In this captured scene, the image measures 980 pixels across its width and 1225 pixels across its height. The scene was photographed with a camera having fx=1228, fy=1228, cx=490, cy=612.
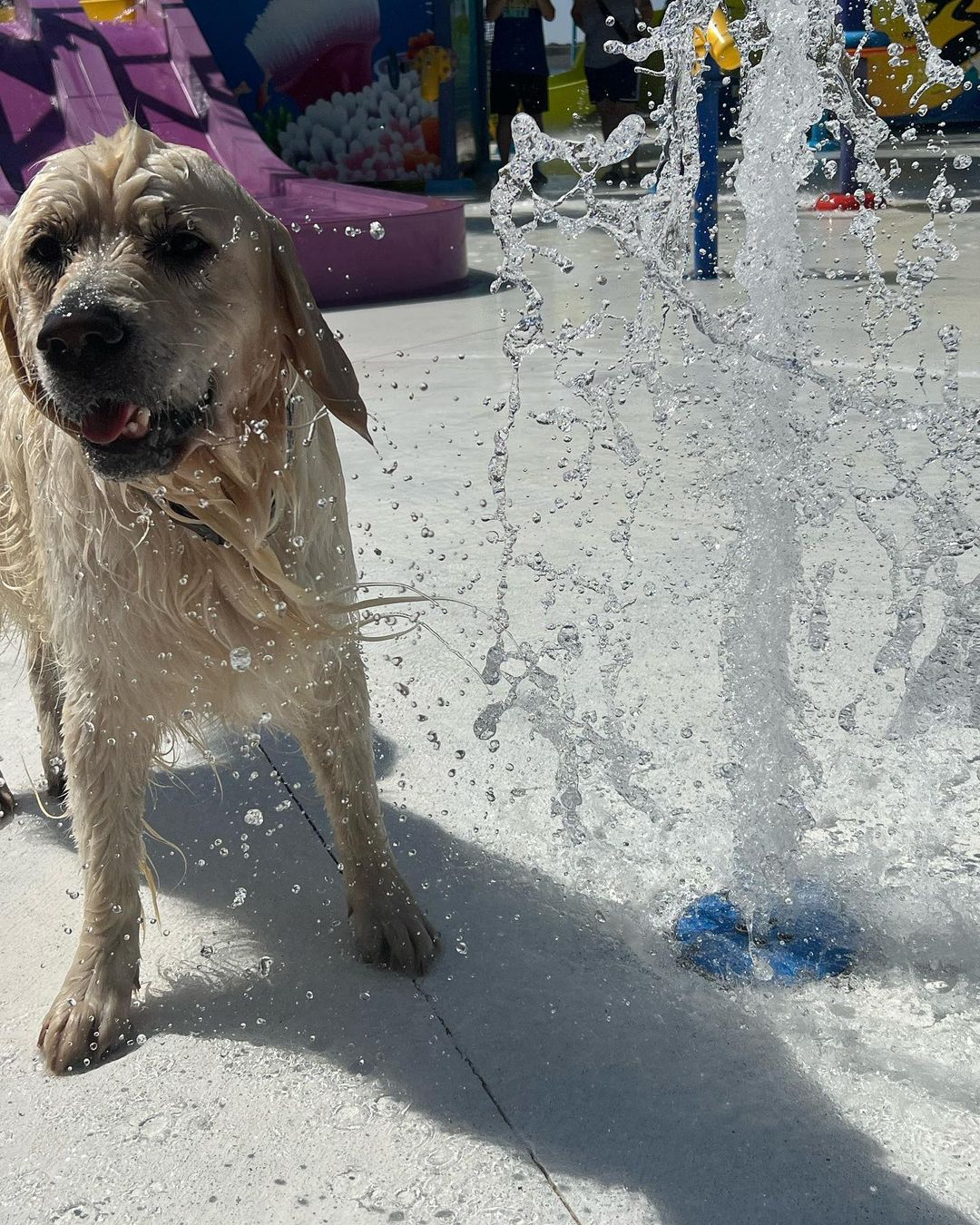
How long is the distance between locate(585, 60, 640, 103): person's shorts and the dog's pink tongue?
1152 centimetres

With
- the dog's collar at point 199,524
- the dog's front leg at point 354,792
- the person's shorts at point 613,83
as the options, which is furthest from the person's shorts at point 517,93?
the dog's collar at point 199,524

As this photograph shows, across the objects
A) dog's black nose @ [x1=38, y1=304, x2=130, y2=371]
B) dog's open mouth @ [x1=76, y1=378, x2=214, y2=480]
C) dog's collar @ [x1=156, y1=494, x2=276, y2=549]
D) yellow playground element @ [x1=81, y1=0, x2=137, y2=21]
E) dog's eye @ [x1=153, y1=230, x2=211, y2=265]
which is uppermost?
yellow playground element @ [x1=81, y1=0, x2=137, y2=21]

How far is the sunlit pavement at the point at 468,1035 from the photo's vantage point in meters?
1.86

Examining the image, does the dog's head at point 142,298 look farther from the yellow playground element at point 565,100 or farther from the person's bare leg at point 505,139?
the yellow playground element at point 565,100

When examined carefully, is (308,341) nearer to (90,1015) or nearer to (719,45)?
(90,1015)

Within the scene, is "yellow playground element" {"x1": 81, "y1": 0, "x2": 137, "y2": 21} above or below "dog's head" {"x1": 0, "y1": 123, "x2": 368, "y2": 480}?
above

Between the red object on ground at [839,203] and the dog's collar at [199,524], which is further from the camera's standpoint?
the red object on ground at [839,203]

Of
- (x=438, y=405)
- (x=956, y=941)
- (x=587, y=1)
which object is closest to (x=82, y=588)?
(x=956, y=941)

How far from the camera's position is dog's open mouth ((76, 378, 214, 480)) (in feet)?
6.36

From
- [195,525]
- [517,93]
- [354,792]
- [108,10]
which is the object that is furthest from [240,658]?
[517,93]

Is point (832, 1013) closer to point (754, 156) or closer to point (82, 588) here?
point (82, 588)

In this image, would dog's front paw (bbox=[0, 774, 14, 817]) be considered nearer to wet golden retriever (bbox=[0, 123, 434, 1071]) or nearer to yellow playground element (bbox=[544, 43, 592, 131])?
wet golden retriever (bbox=[0, 123, 434, 1071])

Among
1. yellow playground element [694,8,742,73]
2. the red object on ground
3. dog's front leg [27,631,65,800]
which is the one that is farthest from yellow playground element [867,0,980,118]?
dog's front leg [27,631,65,800]

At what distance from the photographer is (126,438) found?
6.40ft
